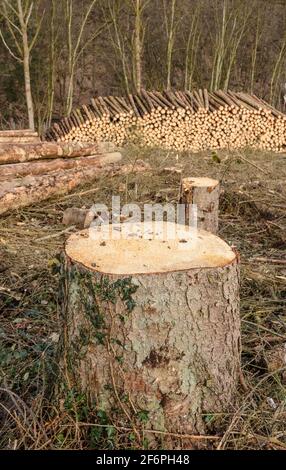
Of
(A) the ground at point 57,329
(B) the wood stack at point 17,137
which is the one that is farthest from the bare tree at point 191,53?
(A) the ground at point 57,329

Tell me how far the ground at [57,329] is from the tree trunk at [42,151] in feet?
2.75

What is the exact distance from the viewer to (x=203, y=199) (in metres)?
5.05

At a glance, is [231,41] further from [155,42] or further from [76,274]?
[76,274]

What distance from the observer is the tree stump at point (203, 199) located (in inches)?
198

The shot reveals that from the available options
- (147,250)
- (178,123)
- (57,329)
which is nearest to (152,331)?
(147,250)

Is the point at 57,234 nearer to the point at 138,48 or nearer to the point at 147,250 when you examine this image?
the point at 147,250

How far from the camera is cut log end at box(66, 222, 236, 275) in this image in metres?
2.32

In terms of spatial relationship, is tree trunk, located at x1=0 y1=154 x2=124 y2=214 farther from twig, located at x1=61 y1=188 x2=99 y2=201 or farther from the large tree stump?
the large tree stump

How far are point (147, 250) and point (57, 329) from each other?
3.59ft

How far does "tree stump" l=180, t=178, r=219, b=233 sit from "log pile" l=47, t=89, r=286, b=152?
5657 mm

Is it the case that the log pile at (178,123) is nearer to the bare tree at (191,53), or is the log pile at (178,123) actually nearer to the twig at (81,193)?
the twig at (81,193)

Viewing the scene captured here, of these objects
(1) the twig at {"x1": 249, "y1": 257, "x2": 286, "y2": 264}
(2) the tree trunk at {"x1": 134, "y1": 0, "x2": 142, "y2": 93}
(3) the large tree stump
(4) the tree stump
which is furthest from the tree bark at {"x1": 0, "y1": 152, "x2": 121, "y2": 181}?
(2) the tree trunk at {"x1": 134, "y1": 0, "x2": 142, "y2": 93}

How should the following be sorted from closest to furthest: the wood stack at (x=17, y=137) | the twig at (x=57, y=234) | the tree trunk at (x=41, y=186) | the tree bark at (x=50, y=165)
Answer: the twig at (x=57, y=234) → the tree trunk at (x=41, y=186) → the tree bark at (x=50, y=165) → the wood stack at (x=17, y=137)

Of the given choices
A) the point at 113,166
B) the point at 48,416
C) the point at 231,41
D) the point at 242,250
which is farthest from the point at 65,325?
the point at 231,41
